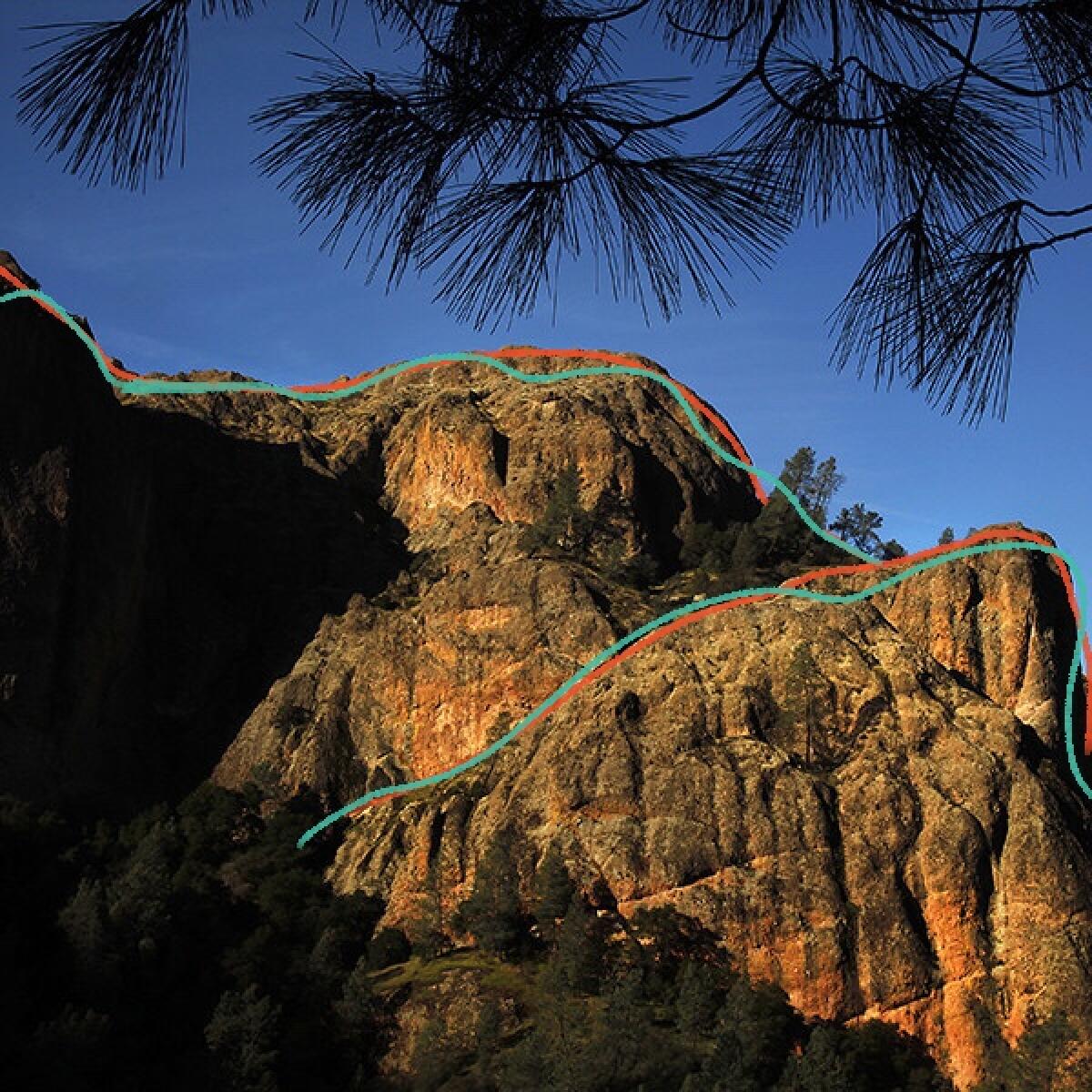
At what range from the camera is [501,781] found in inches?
2069

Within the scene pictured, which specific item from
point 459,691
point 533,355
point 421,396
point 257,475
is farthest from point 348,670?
point 533,355

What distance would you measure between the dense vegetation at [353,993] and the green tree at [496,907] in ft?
0.23

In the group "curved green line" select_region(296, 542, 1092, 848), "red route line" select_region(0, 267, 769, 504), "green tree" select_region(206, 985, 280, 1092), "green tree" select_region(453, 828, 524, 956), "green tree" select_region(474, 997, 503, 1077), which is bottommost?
"green tree" select_region(206, 985, 280, 1092)

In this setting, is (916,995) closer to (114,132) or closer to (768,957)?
(768,957)

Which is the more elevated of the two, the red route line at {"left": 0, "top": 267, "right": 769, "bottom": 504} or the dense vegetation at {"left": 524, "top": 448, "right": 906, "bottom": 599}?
the red route line at {"left": 0, "top": 267, "right": 769, "bottom": 504}

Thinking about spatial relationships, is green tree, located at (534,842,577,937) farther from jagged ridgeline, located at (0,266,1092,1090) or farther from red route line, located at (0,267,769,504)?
red route line, located at (0,267,769,504)

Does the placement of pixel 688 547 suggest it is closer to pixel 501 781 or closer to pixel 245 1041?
pixel 501 781

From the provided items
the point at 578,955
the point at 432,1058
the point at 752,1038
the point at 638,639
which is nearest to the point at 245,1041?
the point at 432,1058

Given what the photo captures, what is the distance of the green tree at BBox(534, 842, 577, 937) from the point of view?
45.3m

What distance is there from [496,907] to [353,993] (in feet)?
17.5

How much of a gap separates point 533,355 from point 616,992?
1896 inches

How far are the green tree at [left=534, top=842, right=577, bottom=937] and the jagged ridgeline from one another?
0.14 metres

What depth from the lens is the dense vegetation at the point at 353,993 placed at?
39.2 m

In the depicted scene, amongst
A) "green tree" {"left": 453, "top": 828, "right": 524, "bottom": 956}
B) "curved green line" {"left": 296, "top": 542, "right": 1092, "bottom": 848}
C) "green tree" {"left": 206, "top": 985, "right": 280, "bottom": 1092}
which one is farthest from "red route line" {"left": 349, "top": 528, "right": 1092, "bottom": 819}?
"green tree" {"left": 206, "top": 985, "right": 280, "bottom": 1092}
